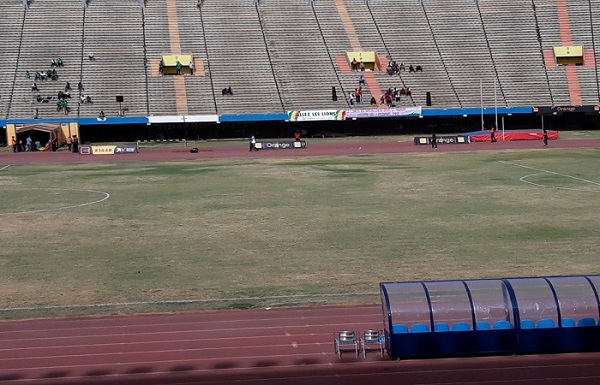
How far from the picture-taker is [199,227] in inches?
1215

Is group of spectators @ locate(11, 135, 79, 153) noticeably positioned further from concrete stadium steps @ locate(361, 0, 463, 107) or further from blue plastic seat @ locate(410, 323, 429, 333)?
blue plastic seat @ locate(410, 323, 429, 333)

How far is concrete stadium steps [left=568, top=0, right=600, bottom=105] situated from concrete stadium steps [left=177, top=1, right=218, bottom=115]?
3548cm

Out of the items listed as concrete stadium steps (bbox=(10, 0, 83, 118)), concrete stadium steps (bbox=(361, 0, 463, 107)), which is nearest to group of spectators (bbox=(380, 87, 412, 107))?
concrete stadium steps (bbox=(361, 0, 463, 107))

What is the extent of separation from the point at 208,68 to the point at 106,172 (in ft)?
111

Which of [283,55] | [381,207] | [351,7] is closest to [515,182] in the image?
[381,207]

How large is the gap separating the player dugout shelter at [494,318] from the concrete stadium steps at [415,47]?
65.9 metres

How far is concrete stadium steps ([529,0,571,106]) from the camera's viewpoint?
8244cm

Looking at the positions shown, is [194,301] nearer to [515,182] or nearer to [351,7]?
[515,182]

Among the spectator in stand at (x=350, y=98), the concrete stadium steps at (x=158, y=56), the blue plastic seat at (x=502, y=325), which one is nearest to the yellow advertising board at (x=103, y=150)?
the concrete stadium steps at (x=158, y=56)

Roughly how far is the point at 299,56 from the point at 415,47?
39.8 feet

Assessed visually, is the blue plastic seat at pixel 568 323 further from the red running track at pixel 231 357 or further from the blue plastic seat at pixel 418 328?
the blue plastic seat at pixel 418 328

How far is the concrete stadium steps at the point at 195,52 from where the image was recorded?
3123 inches

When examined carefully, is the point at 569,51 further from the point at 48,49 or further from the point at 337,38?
the point at 48,49

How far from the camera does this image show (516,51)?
87688 millimetres
